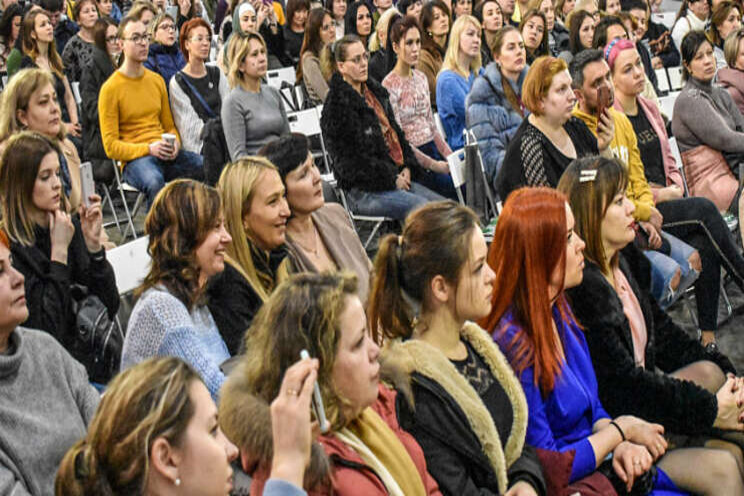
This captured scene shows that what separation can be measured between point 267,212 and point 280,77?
12.8ft

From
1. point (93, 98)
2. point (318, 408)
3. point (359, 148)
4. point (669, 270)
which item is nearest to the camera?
point (318, 408)

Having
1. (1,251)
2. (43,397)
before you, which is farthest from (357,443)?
(1,251)

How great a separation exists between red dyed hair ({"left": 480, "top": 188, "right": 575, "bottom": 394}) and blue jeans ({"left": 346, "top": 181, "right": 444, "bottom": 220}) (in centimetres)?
232

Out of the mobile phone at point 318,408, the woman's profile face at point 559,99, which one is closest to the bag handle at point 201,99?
the woman's profile face at point 559,99

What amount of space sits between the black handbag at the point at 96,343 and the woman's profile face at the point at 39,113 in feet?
4.43

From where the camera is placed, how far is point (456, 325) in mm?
2281

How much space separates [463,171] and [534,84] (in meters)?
0.73

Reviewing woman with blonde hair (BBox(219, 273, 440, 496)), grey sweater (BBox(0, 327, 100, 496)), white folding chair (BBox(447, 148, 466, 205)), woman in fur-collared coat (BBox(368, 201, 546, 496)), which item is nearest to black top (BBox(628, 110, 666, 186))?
white folding chair (BBox(447, 148, 466, 205))

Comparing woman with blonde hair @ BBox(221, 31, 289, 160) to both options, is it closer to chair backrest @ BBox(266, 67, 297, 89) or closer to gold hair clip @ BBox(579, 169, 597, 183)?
chair backrest @ BBox(266, 67, 297, 89)

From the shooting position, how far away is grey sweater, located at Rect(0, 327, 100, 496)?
194cm

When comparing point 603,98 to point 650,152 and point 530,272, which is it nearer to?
point 650,152

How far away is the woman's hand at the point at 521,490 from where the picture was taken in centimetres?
218

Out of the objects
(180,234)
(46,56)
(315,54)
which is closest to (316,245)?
(180,234)

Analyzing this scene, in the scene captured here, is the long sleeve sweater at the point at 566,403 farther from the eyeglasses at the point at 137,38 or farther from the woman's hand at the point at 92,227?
the eyeglasses at the point at 137,38
